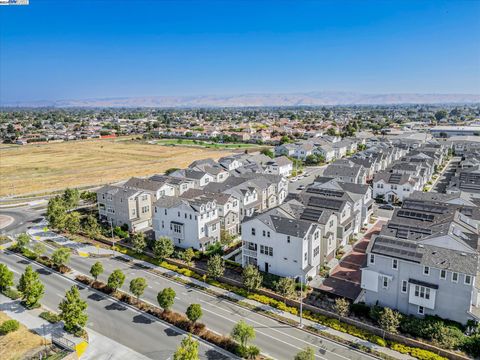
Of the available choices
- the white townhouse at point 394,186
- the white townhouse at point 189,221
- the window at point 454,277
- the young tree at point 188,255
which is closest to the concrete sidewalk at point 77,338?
the young tree at point 188,255

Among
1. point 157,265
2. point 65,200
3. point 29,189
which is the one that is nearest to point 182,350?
point 157,265

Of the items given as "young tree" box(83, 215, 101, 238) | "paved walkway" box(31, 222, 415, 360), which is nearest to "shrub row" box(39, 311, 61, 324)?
"paved walkway" box(31, 222, 415, 360)

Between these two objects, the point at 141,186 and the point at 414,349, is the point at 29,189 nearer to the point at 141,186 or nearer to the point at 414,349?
the point at 141,186

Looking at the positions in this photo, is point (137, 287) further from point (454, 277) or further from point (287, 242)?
point (454, 277)

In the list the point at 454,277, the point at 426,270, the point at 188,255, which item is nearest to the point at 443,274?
the point at 454,277

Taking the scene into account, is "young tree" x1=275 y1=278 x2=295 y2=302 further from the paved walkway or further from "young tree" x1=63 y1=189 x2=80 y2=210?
"young tree" x1=63 y1=189 x2=80 y2=210

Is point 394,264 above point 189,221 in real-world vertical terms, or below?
above

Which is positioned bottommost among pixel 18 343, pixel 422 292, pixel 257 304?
pixel 257 304
